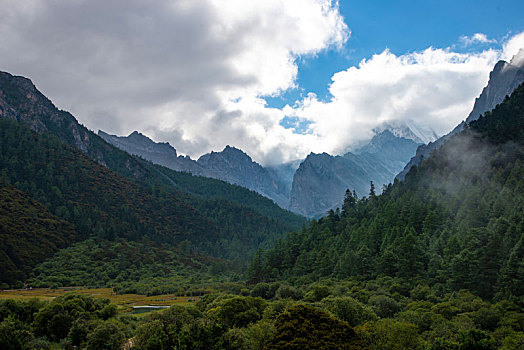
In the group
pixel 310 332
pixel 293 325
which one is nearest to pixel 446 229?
pixel 310 332

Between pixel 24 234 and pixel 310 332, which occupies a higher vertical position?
pixel 24 234

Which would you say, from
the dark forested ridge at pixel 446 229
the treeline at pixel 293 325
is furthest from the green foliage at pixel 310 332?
the dark forested ridge at pixel 446 229

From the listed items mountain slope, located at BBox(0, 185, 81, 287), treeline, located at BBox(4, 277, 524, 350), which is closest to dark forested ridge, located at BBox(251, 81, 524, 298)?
treeline, located at BBox(4, 277, 524, 350)

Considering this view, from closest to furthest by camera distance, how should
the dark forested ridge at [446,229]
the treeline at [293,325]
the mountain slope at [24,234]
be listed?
the treeline at [293,325] → the dark forested ridge at [446,229] → the mountain slope at [24,234]

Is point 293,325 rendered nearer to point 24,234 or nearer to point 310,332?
point 310,332

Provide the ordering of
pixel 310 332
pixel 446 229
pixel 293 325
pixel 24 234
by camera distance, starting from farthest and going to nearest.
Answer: pixel 24 234, pixel 446 229, pixel 293 325, pixel 310 332

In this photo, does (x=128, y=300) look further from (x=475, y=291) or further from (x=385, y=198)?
(x=385, y=198)

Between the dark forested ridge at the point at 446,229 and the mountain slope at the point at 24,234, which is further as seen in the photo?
the mountain slope at the point at 24,234

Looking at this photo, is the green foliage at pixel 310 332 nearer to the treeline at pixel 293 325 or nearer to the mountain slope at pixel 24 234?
the treeline at pixel 293 325

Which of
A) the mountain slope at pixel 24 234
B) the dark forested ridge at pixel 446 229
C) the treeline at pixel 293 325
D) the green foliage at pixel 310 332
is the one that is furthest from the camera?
the mountain slope at pixel 24 234

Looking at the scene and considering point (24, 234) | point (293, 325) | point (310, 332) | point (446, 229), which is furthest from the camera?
point (24, 234)

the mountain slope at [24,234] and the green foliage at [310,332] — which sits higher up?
the mountain slope at [24,234]

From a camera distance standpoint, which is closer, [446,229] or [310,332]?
[310,332]

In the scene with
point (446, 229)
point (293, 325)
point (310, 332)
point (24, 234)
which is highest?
point (24, 234)
